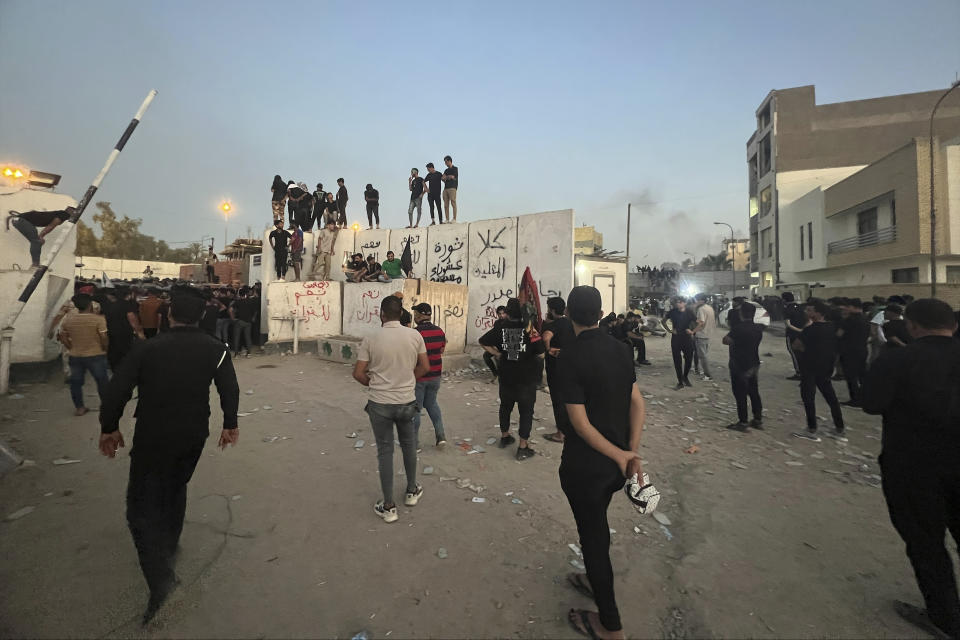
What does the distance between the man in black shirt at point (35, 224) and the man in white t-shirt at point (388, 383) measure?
8.44m

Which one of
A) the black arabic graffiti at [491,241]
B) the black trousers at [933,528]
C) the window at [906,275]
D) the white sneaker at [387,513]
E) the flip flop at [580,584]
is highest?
the black arabic graffiti at [491,241]

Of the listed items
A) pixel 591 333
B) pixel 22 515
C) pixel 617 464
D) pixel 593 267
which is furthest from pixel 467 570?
pixel 593 267

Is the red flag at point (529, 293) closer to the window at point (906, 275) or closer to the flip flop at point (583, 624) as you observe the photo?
the flip flop at point (583, 624)

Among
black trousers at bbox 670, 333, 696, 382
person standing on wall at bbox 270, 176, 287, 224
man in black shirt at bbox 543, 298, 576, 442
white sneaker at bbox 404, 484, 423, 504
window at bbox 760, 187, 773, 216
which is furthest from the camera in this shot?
window at bbox 760, 187, 773, 216

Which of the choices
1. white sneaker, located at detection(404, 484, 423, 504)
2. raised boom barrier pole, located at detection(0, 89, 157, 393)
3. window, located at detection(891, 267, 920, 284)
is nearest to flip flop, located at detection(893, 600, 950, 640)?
white sneaker, located at detection(404, 484, 423, 504)

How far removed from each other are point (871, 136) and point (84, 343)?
43559 mm

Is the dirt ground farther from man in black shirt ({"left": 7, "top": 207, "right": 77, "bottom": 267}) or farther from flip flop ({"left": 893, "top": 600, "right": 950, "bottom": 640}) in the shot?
man in black shirt ({"left": 7, "top": 207, "right": 77, "bottom": 267})

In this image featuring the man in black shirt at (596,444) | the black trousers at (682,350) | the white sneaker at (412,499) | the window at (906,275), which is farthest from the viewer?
the window at (906,275)

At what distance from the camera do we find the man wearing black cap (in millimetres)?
2283

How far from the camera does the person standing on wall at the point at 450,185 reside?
492 inches

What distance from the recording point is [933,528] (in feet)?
7.16

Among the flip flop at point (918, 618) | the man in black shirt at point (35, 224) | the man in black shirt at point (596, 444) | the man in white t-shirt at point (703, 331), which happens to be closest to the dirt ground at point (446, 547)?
the flip flop at point (918, 618)

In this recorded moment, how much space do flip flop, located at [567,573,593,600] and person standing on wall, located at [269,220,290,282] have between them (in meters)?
13.0

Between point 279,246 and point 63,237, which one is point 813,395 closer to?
point 63,237
